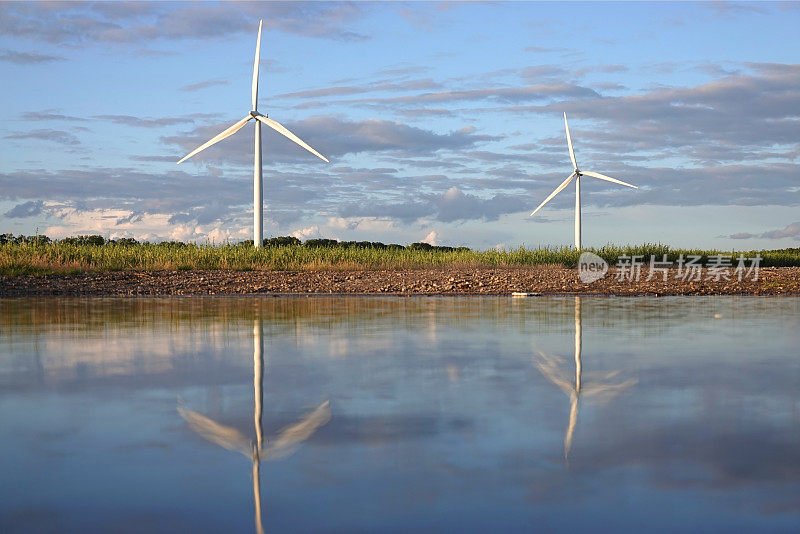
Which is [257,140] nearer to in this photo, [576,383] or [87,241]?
[87,241]

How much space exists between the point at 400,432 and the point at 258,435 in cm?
117

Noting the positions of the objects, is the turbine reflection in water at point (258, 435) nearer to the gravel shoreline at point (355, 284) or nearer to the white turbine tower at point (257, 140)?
the gravel shoreline at point (355, 284)

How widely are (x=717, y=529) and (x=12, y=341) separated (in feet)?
40.9

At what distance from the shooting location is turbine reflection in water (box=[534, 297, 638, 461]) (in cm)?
786

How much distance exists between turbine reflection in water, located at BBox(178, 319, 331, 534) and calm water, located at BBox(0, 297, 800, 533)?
0.03 m

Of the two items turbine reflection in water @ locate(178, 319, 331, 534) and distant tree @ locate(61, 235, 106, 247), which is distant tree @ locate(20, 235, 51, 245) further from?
turbine reflection in water @ locate(178, 319, 331, 534)

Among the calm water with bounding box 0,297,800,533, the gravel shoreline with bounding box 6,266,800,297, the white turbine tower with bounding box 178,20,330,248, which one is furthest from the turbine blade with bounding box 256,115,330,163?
the calm water with bounding box 0,297,800,533

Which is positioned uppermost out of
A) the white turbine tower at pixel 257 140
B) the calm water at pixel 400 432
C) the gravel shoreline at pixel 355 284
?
the white turbine tower at pixel 257 140

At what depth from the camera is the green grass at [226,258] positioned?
123 feet

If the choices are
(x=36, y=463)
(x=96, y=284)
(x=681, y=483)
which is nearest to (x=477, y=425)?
(x=681, y=483)

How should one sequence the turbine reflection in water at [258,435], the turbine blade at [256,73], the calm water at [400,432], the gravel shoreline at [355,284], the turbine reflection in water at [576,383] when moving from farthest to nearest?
the turbine blade at [256,73] → the gravel shoreline at [355,284] → the turbine reflection in water at [576,383] → the turbine reflection in water at [258,435] → the calm water at [400,432]

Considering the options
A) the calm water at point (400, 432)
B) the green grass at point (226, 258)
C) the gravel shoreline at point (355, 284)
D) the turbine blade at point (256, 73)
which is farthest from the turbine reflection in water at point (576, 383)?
the turbine blade at point (256, 73)

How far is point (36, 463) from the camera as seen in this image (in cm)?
616

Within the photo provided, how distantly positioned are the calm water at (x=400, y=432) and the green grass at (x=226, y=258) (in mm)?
23990
